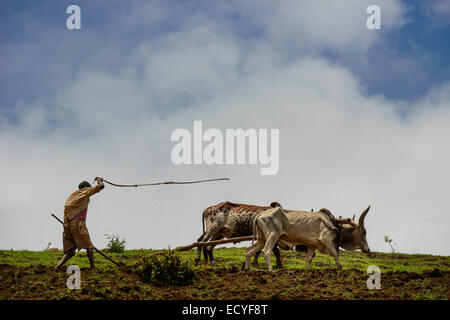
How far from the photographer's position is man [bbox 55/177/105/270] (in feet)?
39.7

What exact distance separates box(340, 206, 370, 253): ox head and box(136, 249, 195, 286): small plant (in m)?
4.60

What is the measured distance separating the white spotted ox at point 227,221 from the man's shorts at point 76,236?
4.96m

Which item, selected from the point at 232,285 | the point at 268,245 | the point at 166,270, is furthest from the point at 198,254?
the point at 232,285

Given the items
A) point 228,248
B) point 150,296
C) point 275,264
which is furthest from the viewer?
point 228,248

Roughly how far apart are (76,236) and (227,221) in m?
5.76

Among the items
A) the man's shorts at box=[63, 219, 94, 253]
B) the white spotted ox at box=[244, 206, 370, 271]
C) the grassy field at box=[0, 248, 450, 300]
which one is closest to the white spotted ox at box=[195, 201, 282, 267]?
the white spotted ox at box=[244, 206, 370, 271]

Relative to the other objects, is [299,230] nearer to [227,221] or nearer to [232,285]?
[232,285]

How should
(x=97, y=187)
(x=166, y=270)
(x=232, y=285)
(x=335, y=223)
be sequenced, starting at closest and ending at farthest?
(x=232, y=285) → (x=166, y=270) → (x=97, y=187) → (x=335, y=223)

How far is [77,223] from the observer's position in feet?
39.8
